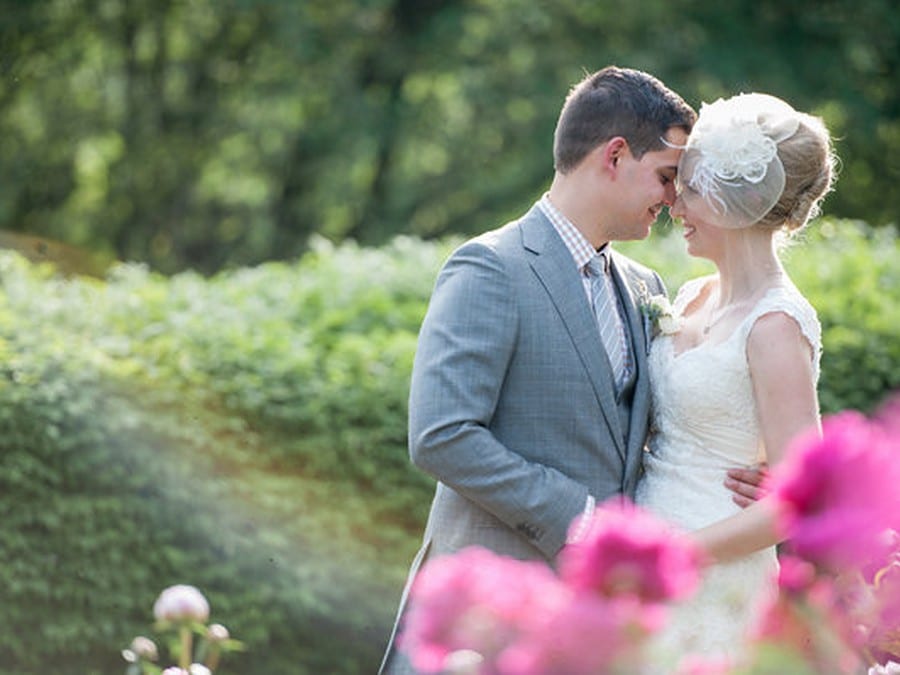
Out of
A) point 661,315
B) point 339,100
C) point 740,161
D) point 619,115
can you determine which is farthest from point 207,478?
point 339,100

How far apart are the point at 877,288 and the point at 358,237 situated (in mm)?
9092

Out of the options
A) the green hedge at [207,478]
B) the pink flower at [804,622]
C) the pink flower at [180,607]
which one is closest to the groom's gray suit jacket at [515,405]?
the pink flower at [180,607]

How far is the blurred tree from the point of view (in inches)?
556

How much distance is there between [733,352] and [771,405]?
0.18 m

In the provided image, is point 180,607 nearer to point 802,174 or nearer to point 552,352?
point 552,352

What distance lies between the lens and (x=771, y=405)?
10.1ft

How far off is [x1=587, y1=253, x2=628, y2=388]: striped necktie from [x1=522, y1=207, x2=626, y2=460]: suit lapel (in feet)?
0.36

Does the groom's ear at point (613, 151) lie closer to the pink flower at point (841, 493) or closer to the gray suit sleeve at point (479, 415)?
the gray suit sleeve at point (479, 415)

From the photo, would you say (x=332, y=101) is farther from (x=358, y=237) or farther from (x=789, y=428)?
(x=789, y=428)

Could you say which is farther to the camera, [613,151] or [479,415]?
[613,151]

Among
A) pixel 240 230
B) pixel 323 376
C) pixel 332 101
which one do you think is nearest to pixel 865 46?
pixel 332 101

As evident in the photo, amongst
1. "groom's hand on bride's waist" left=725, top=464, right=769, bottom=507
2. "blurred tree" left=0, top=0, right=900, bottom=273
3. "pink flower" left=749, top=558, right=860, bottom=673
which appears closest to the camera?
"pink flower" left=749, top=558, right=860, bottom=673

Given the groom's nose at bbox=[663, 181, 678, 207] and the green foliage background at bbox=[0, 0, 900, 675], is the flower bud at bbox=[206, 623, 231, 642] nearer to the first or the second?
the groom's nose at bbox=[663, 181, 678, 207]

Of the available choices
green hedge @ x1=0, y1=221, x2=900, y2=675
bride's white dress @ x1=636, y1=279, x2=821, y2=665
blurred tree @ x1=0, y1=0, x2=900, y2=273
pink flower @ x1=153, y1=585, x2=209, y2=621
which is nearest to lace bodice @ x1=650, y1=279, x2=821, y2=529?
bride's white dress @ x1=636, y1=279, x2=821, y2=665
